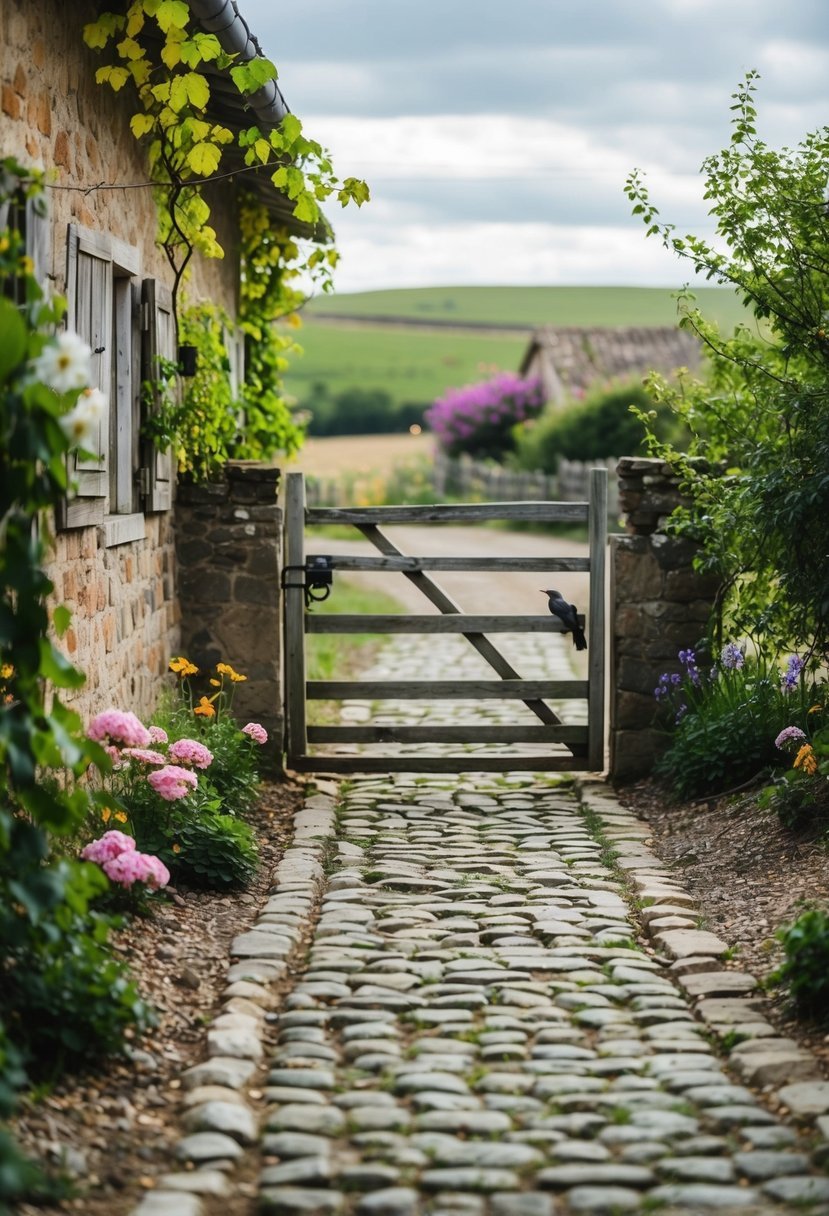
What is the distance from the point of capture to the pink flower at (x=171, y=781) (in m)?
6.09

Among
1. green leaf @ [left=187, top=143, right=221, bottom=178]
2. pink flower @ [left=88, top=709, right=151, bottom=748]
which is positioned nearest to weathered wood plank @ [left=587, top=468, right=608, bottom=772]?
green leaf @ [left=187, top=143, right=221, bottom=178]

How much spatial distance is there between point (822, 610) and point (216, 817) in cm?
301

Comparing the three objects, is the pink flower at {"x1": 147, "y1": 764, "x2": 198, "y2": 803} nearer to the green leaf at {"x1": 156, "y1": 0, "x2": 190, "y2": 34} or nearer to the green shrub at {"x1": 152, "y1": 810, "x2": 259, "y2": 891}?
the green shrub at {"x1": 152, "y1": 810, "x2": 259, "y2": 891}

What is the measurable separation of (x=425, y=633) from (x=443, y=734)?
0.61 metres

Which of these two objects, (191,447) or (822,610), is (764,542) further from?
(191,447)

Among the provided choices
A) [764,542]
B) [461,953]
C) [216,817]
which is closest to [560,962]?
[461,953]

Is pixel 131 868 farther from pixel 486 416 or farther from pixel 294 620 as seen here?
pixel 486 416

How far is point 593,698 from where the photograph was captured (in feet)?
29.6

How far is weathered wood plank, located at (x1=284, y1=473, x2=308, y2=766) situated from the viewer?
8.88 m

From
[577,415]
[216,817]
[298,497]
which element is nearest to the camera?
[216,817]

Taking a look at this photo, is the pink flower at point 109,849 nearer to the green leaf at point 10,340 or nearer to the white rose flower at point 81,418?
the white rose flower at point 81,418

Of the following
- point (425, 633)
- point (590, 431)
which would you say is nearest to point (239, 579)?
point (425, 633)

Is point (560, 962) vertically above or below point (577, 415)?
below

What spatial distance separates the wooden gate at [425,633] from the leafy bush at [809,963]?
3986mm
